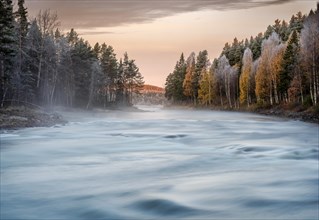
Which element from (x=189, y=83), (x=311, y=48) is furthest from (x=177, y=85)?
(x=311, y=48)

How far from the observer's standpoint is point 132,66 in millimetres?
93250

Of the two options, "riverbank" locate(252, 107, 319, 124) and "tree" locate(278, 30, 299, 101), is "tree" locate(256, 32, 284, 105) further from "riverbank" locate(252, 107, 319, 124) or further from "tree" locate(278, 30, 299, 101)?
"riverbank" locate(252, 107, 319, 124)

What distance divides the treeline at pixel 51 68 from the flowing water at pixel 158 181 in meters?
18.8

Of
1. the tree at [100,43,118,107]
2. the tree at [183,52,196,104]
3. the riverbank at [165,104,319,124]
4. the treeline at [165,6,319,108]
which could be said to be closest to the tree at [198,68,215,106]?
the treeline at [165,6,319,108]

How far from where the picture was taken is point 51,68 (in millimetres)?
52656

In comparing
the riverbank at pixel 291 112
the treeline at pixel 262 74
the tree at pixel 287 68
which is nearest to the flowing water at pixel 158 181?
the riverbank at pixel 291 112

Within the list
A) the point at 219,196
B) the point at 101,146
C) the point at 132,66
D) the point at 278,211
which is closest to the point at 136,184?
the point at 219,196

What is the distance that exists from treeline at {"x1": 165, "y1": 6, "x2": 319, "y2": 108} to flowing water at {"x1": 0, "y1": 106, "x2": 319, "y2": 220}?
2429 cm

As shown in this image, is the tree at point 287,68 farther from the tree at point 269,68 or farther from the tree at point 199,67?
the tree at point 199,67

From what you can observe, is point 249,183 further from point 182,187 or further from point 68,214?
point 68,214

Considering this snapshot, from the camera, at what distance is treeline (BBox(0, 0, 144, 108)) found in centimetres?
3525

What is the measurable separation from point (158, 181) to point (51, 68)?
1782 inches

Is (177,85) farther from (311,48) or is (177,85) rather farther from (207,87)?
(311,48)

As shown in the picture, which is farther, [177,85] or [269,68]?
[177,85]
